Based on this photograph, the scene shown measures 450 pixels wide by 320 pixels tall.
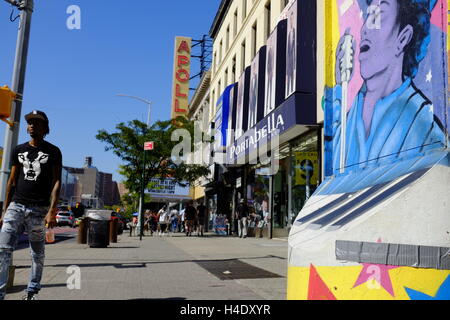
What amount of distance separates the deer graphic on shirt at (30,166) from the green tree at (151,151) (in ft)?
65.8

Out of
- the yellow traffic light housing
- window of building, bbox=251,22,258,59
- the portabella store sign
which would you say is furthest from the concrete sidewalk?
window of building, bbox=251,22,258,59

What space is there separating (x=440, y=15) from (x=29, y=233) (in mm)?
5208

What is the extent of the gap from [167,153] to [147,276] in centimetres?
1856

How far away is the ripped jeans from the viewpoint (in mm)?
4891

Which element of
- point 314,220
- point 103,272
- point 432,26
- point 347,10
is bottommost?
point 103,272

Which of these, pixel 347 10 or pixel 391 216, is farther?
pixel 347 10

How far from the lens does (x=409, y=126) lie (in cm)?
511

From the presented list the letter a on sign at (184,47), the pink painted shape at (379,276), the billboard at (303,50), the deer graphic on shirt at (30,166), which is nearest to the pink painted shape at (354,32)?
the pink painted shape at (379,276)

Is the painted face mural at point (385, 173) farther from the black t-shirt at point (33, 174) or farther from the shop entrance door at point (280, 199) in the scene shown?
the shop entrance door at point (280, 199)

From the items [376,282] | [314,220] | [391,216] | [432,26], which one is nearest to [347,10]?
[432,26]

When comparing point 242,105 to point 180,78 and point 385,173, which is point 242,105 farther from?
point 180,78

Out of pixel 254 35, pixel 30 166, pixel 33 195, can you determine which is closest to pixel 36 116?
pixel 30 166
